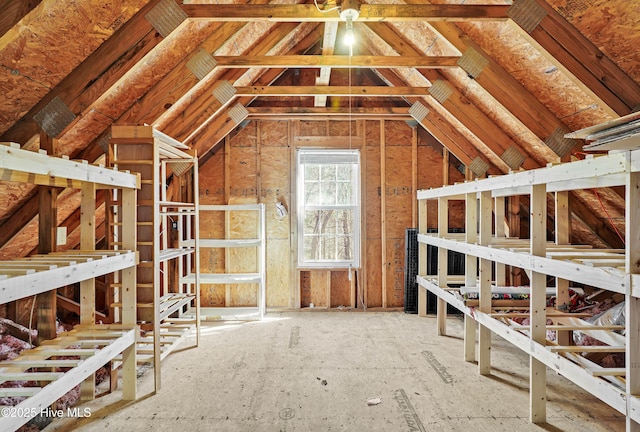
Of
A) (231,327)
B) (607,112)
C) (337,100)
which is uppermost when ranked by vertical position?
(337,100)

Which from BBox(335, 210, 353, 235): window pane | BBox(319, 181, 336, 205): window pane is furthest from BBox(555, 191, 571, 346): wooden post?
BBox(319, 181, 336, 205): window pane

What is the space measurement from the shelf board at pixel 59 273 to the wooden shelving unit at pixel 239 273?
185cm

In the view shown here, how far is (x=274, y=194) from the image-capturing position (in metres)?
4.84

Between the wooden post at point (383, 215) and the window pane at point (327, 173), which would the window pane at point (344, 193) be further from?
the wooden post at point (383, 215)

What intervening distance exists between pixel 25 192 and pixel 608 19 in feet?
13.7

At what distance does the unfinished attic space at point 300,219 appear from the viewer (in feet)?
6.16

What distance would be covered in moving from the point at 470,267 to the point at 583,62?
179 centimetres

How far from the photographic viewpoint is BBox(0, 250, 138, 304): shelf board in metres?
1.29

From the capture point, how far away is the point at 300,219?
4828mm

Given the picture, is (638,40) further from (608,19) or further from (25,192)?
(25,192)

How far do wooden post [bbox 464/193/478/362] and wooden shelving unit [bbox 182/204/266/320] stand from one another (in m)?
2.40

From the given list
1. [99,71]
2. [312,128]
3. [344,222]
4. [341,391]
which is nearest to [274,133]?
[312,128]

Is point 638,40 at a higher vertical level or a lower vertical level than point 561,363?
higher

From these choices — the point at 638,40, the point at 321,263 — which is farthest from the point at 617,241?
the point at 321,263
